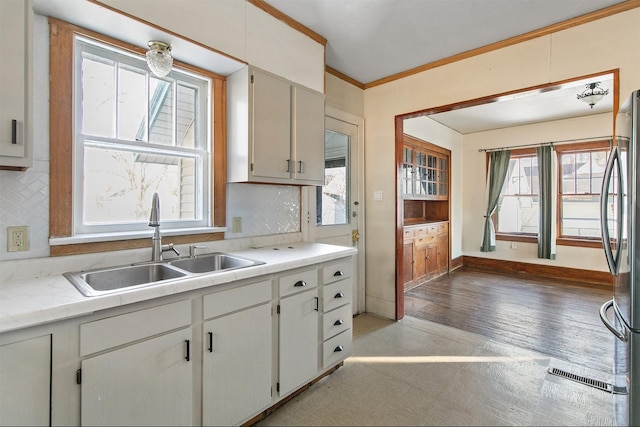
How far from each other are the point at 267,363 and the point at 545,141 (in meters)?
5.83

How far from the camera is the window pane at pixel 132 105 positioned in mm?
1865

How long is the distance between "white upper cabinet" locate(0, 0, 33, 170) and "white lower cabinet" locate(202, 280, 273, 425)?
3.19 ft

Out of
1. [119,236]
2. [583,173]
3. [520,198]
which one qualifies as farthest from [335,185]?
[583,173]

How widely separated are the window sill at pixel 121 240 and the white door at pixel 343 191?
115cm

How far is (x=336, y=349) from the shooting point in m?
2.23

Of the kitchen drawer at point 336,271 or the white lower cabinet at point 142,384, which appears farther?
the kitchen drawer at point 336,271

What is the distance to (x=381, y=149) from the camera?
352cm

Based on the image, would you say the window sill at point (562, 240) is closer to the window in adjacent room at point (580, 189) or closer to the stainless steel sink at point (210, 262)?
the window in adjacent room at point (580, 189)

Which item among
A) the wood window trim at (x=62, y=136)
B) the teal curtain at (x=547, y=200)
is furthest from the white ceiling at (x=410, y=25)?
the teal curtain at (x=547, y=200)

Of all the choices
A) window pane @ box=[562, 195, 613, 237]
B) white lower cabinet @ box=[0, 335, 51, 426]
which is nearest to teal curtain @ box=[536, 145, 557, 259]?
window pane @ box=[562, 195, 613, 237]

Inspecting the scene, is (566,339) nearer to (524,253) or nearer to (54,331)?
(524,253)

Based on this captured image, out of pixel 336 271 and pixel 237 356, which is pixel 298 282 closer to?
pixel 336 271

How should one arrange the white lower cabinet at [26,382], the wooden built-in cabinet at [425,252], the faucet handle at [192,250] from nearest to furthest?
the white lower cabinet at [26,382]
the faucet handle at [192,250]
the wooden built-in cabinet at [425,252]

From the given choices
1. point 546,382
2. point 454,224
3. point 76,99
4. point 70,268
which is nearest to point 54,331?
point 70,268
